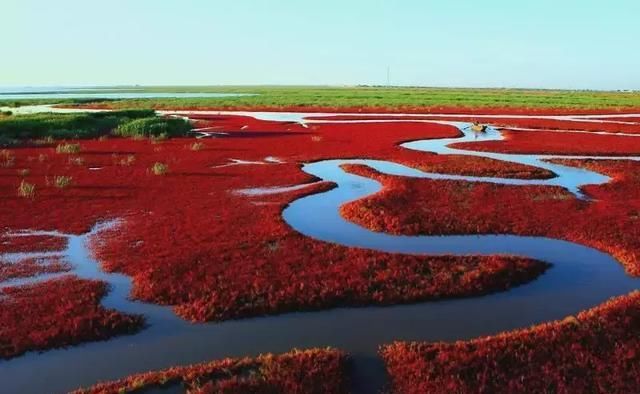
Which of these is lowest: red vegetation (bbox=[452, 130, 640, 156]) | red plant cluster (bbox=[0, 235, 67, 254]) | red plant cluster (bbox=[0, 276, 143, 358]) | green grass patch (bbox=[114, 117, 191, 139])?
red plant cluster (bbox=[0, 276, 143, 358])

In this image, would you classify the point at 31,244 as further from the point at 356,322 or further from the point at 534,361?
the point at 534,361

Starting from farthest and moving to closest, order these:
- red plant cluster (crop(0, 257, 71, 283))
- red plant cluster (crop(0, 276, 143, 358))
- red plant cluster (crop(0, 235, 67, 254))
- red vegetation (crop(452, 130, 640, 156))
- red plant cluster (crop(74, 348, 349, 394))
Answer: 1. red vegetation (crop(452, 130, 640, 156))
2. red plant cluster (crop(0, 235, 67, 254))
3. red plant cluster (crop(0, 257, 71, 283))
4. red plant cluster (crop(0, 276, 143, 358))
5. red plant cluster (crop(74, 348, 349, 394))

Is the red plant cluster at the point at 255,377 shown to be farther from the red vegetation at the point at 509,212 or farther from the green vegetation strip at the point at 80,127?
the green vegetation strip at the point at 80,127

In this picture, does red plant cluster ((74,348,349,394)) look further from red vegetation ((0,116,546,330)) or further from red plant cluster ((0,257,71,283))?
red plant cluster ((0,257,71,283))

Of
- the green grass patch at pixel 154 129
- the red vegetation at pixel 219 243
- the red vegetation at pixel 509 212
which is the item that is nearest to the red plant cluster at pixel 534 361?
the red vegetation at pixel 219 243

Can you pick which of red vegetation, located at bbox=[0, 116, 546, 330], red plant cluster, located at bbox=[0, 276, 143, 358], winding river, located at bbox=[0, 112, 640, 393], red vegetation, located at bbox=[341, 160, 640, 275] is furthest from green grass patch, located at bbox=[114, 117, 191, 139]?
red plant cluster, located at bbox=[0, 276, 143, 358]

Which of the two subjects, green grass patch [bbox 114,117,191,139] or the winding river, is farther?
green grass patch [bbox 114,117,191,139]
